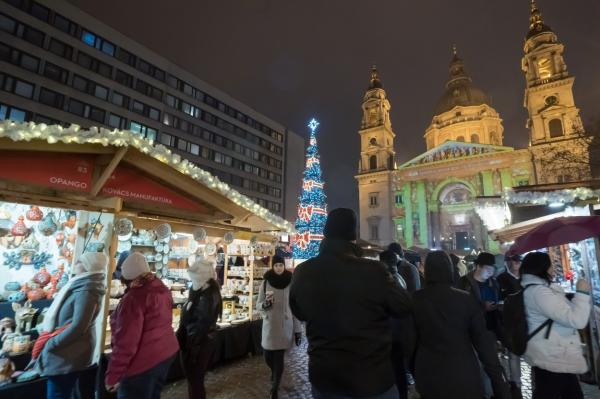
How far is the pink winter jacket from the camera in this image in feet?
9.57

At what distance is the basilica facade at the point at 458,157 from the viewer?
113 ft

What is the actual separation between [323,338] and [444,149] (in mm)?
43651

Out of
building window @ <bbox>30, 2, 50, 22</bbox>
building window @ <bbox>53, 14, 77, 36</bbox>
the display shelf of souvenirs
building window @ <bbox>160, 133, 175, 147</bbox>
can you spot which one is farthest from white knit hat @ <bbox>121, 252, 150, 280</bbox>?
building window @ <bbox>160, 133, 175, 147</bbox>

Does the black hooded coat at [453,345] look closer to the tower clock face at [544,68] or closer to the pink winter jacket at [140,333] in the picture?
the pink winter jacket at [140,333]

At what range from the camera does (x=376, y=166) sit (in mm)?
46125

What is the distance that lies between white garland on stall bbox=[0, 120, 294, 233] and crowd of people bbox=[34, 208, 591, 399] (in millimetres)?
1852

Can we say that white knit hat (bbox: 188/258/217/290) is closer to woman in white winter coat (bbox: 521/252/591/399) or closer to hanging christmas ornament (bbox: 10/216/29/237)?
hanging christmas ornament (bbox: 10/216/29/237)

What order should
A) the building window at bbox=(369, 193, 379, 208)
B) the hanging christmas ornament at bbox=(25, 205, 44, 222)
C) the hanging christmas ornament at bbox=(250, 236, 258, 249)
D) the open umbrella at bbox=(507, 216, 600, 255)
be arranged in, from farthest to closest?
the building window at bbox=(369, 193, 379, 208) < the hanging christmas ornament at bbox=(250, 236, 258, 249) < the hanging christmas ornament at bbox=(25, 205, 44, 222) < the open umbrella at bbox=(507, 216, 600, 255)

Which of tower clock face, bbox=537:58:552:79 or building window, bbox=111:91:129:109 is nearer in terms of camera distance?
building window, bbox=111:91:129:109

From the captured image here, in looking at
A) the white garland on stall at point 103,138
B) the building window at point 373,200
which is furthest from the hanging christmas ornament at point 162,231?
the building window at point 373,200

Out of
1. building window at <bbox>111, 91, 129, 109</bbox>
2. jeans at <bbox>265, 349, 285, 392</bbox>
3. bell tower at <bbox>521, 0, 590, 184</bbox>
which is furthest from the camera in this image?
building window at <bbox>111, 91, 129, 109</bbox>

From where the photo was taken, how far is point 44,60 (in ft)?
94.7

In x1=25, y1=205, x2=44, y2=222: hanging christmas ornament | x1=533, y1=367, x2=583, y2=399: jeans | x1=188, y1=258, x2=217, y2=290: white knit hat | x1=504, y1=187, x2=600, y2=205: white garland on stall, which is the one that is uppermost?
x1=504, y1=187, x2=600, y2=205: white garland on stall

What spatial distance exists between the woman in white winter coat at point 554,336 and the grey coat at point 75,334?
4.43m
